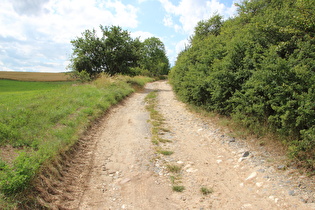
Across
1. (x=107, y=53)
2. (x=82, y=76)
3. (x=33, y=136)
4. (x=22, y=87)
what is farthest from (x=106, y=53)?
(x=33, y=136)

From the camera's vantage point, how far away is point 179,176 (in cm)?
443

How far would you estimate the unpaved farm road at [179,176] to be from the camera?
3.51m

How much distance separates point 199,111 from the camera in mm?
10039

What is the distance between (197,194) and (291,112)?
9.15 ft

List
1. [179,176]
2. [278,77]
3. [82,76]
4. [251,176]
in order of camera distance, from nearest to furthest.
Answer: [251,176], [179,176], [278,77], [82,76]

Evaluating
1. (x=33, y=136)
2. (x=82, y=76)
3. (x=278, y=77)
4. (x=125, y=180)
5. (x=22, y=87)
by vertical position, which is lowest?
(x=125, y=180)

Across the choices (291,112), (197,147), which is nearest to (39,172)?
(197,147)

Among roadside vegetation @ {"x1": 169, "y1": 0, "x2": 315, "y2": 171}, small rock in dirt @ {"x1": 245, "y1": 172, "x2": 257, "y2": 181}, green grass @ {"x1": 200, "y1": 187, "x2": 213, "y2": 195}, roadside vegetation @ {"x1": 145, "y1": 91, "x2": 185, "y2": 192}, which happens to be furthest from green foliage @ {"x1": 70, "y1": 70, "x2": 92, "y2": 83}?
small rock in dirt @ {"x1": 245, "y1": 172, "x2": 257, "y2": 181}

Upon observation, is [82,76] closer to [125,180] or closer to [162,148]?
[162,148]

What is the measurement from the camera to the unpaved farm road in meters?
3.51

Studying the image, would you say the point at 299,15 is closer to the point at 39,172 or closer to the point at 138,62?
the point at 39,172

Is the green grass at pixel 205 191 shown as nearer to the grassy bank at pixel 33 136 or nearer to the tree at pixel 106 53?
the grassy bank at pixel 33 136

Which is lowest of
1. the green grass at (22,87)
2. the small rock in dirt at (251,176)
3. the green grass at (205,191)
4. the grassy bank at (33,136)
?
the green grass at (205,191)

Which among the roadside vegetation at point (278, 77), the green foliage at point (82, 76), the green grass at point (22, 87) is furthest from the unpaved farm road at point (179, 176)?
the green foliage at point (82, 76)
